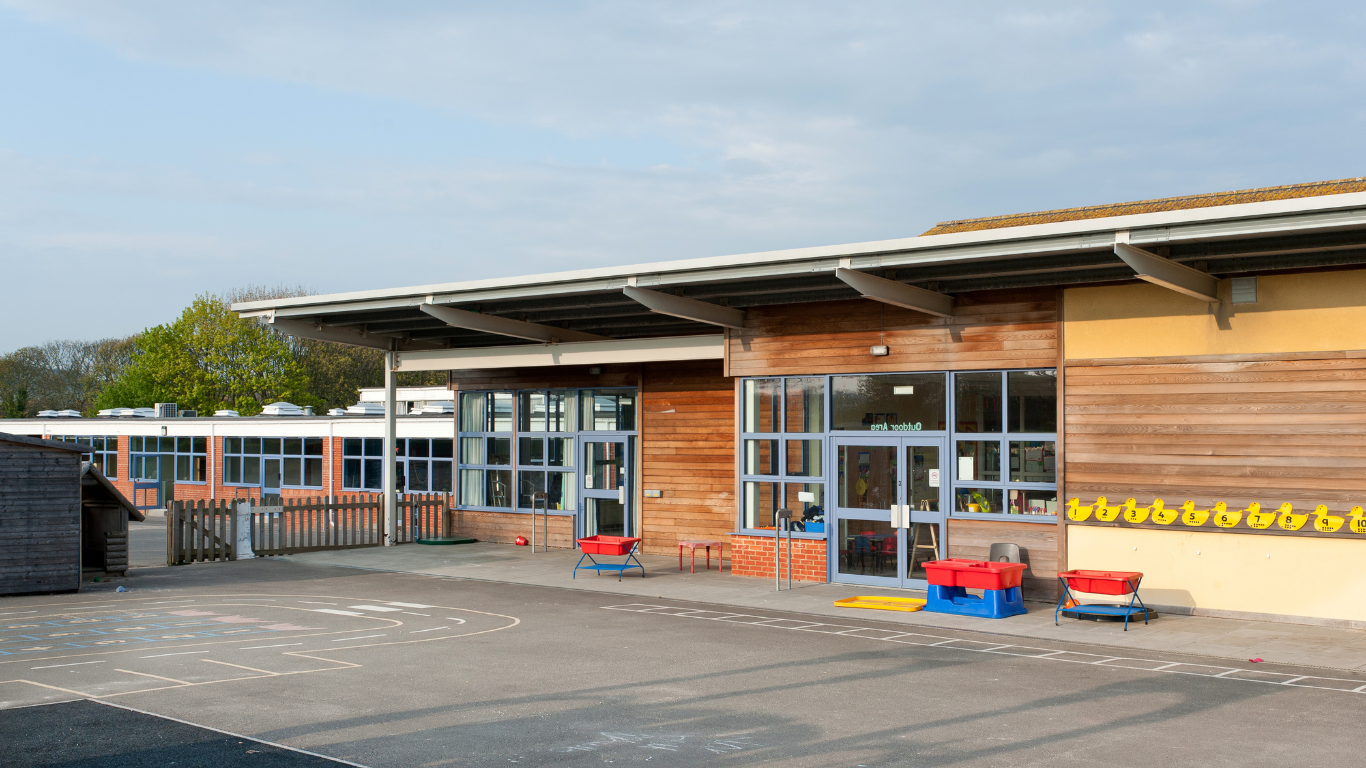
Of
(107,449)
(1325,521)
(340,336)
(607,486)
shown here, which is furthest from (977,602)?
(107,449)

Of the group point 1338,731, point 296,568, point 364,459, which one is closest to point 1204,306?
point 1338,731

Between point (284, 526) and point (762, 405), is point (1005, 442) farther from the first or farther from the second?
point (284, 526)

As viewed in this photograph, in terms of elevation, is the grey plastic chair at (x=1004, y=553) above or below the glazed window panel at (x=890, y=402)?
below

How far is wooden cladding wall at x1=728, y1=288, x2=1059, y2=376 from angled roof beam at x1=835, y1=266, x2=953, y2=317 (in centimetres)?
27

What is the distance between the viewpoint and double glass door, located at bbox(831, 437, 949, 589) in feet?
46.5

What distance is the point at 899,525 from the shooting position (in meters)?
14.3

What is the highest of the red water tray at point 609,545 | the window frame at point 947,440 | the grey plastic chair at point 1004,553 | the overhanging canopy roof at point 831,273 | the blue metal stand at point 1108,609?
the overhanging canopy roof at point 831,273

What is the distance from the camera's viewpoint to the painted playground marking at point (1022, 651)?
29.8 feet

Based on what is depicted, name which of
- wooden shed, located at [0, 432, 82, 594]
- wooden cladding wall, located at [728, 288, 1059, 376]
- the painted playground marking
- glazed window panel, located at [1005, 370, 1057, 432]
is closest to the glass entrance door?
wooden cladding wall, located at [728, 288, 1059, 376]

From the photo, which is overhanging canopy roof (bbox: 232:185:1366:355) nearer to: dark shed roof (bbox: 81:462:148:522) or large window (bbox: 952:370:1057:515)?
large window (bbox: 952:370:1057:515)

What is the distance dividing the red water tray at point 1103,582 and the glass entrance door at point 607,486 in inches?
354

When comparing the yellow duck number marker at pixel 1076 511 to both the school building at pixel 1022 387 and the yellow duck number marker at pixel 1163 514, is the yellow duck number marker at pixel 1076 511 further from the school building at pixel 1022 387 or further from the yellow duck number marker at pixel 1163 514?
the yellow duck number marker at pixel 1163 514

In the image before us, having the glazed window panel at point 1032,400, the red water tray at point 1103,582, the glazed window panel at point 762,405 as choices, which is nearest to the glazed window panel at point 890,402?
the glazed window panel at point 1032,400

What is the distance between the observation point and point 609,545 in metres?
15.9
